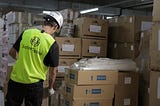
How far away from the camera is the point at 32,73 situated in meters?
2.84

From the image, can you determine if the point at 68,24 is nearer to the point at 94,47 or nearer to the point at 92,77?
the point at 94,47

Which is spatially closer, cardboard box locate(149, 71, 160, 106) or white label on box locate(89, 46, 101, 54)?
cardboard box locate(149, 71, 160, 106)

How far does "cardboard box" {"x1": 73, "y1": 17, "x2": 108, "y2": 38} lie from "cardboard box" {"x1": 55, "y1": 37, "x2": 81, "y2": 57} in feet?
0.61

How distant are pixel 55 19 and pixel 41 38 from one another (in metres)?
0.29

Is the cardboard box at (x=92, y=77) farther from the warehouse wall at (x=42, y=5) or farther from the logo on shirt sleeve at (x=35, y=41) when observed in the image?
the warehouse wall at (x=42, y=5)

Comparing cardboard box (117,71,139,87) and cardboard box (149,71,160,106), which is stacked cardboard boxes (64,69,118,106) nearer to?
cardboard box (117,71,139,87)

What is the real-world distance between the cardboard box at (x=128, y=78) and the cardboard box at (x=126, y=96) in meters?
0.06

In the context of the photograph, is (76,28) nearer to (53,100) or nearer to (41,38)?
→ (53,100)

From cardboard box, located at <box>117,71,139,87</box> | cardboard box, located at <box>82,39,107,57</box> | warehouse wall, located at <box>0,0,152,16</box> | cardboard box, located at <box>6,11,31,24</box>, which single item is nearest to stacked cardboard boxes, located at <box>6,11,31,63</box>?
cardboard box, located at <box>6,11,31,24</box>

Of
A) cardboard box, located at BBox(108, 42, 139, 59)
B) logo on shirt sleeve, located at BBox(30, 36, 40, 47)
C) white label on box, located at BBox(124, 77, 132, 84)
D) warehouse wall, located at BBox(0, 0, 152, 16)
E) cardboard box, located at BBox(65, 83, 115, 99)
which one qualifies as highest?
warehouse wall, located at BBox(0, 0, 152, 16)

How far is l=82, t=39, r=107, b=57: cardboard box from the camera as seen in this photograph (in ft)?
16.2

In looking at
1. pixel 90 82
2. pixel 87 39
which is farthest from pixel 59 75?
pixel 90 82

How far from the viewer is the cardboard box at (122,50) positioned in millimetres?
4672

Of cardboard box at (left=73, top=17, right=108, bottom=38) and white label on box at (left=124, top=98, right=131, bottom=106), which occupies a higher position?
cardboard box at (left=73, top=17, right=108, bottom=38)
